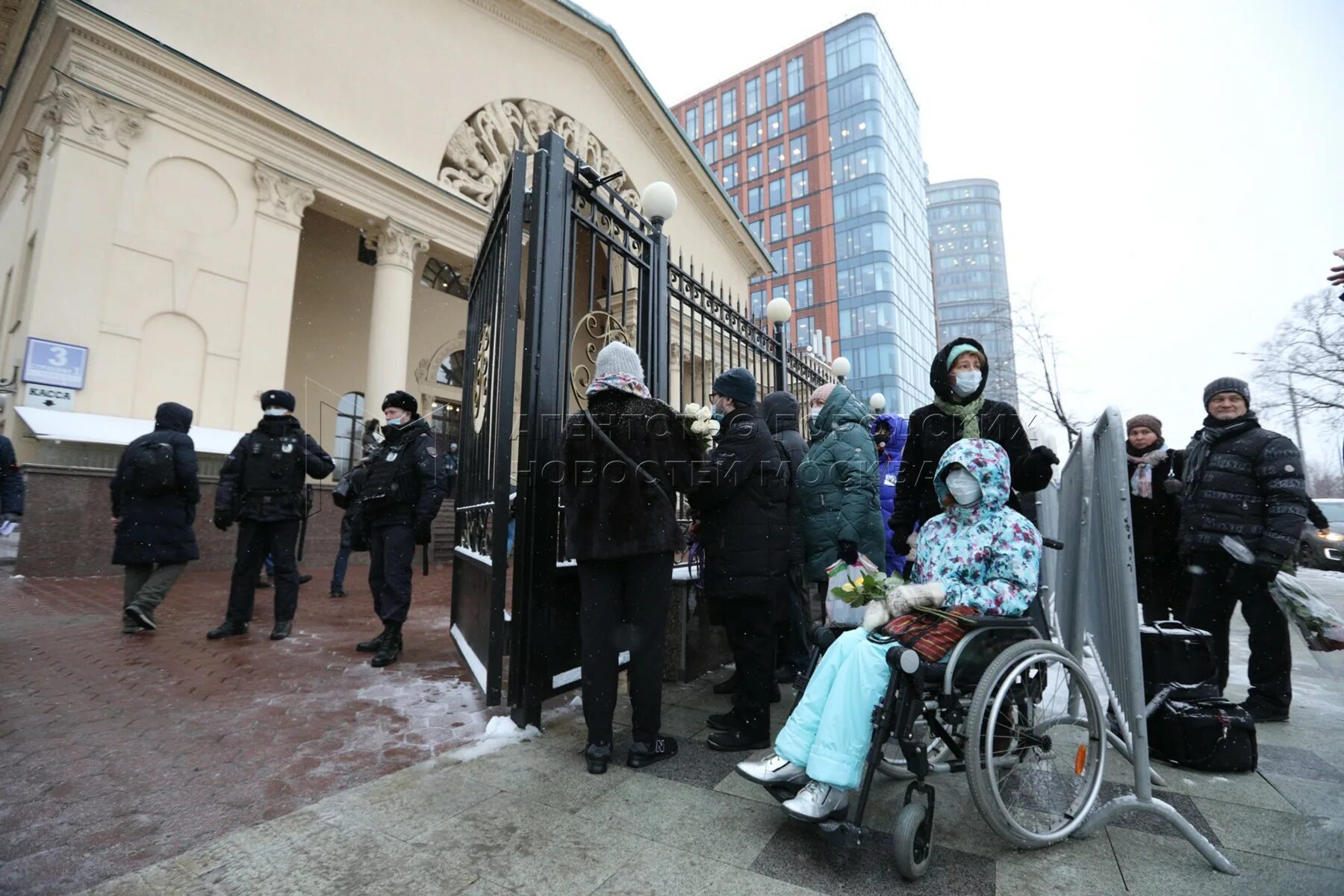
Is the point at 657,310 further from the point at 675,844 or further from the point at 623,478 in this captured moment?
the point at 675,844

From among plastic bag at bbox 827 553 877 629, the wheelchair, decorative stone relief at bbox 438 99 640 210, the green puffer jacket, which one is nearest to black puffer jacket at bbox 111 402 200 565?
the green puffer jacket

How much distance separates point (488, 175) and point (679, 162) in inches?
333

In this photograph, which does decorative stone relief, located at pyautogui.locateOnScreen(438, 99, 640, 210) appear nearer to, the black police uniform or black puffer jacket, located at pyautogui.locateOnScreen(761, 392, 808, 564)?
the black police uniform

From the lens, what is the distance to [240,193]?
1048 cm

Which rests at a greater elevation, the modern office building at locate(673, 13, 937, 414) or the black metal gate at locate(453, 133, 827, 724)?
the modern office building at locate(673, 13, 937, 414)

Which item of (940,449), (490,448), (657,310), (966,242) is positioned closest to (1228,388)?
(940,449)

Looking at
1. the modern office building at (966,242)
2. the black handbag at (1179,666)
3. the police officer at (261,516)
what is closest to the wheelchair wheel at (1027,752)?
the black handbag at (1179,666)

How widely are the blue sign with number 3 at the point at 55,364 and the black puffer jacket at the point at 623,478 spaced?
938 cm

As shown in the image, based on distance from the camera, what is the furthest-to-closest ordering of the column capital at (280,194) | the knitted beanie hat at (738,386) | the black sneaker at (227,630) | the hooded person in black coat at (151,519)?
the column capital at (280,194)
the hooded person in black coat at (151,519)
the black sneaker at (227,630)
the knitted beanie hat at (738,386)

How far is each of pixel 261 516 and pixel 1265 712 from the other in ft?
23.8

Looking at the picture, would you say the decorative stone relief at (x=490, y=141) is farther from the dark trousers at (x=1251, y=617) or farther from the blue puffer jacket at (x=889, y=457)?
the dark trousers at (x=1251, y=617)

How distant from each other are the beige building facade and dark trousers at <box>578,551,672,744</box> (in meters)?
7.01

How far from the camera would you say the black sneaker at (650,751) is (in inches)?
113

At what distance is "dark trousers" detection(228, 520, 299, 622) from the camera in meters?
5.23
